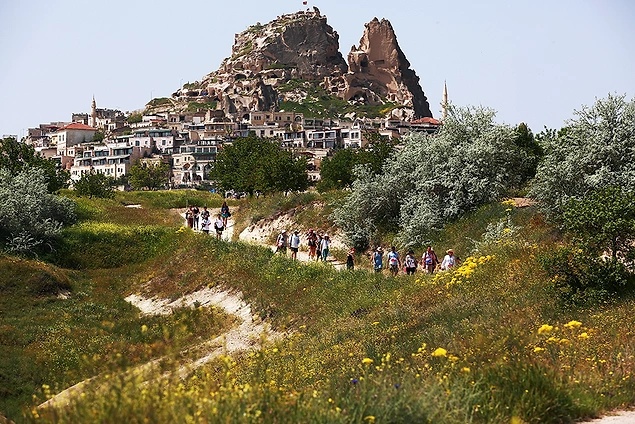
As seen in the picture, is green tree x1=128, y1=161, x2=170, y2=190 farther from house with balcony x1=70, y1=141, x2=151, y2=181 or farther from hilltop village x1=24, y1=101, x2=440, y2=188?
house with balcony x1=70, y1=141, x2=151, y2=181

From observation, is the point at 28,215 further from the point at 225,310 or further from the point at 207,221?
the point at 225,310

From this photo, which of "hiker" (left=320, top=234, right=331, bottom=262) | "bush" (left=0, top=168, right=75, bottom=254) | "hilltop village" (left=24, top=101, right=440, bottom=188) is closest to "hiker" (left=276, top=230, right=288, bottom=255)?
"hiker" (left=320, top=234, right=331, bottom=262)

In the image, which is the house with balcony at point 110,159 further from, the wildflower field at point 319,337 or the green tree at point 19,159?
the wildflower field at point 319,337

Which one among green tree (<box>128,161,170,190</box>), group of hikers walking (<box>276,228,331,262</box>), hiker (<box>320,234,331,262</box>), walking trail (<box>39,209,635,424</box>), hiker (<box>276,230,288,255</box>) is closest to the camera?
walking trail (<box>39,209,635,424</box>)

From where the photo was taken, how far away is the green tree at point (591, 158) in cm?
3025

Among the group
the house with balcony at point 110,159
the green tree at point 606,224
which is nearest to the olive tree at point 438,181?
the green tree at point 606,224

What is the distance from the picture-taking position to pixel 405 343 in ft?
52.0

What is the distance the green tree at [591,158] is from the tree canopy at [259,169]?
3933 centimetres

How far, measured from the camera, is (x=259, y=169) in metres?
72.3

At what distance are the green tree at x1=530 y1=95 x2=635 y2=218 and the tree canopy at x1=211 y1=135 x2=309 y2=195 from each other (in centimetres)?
3933

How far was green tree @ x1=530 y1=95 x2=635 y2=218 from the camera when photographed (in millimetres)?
30250

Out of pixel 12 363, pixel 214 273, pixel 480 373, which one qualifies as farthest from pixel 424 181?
pixel 480 373

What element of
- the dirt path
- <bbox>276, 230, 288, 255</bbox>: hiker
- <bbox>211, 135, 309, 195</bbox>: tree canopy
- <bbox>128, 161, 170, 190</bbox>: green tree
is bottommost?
<bbox>128, 161, 170, 190</bbox>: green tree

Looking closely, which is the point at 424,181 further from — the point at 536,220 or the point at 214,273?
the point at 214,273
